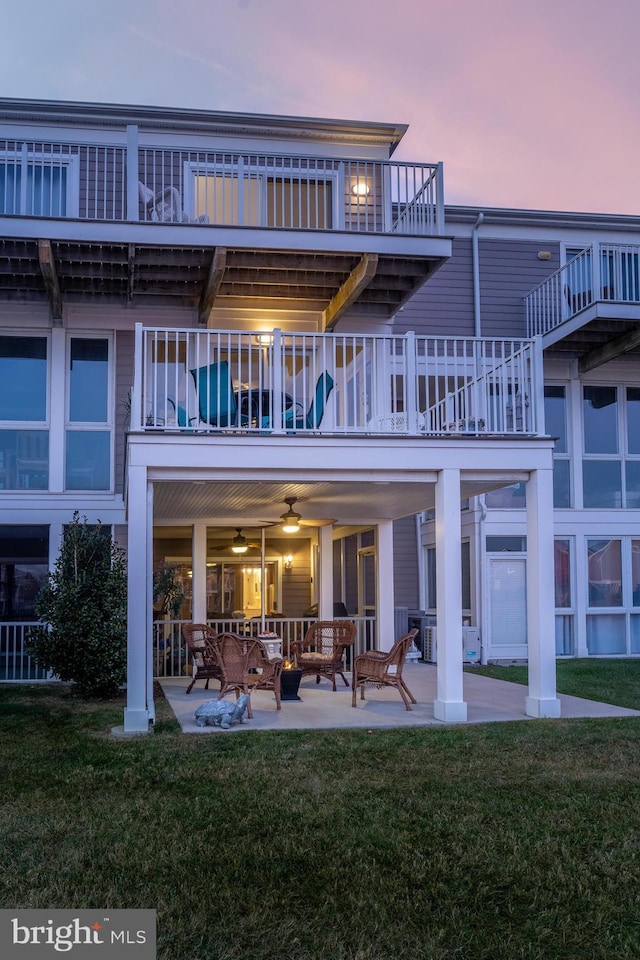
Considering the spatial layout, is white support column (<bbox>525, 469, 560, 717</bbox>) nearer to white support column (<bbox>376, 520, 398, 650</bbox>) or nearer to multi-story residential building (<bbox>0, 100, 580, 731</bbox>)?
multi-story residential building (<bbox>0, 100, 580, 731</bbox>)

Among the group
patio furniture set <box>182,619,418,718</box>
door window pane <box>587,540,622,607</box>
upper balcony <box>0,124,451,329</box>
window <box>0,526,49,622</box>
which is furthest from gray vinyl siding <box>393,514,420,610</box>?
window <box>0,526,49,622</box>

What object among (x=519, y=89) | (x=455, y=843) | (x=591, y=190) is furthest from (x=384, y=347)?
(x=591, y=190)

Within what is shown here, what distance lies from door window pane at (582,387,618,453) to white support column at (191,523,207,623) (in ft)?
23.5

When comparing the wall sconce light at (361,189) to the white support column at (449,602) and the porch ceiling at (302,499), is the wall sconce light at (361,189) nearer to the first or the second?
the porch ceiling at (302,499)

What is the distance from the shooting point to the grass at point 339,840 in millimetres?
3701

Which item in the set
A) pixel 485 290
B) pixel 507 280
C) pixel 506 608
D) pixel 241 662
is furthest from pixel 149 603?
pixel 507 280

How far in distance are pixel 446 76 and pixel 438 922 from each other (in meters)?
17.4

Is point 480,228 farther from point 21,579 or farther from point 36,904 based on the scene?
point 36,904

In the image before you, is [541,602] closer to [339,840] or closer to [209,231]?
[339,840]

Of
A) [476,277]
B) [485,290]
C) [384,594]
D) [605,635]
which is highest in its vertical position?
[476,277]

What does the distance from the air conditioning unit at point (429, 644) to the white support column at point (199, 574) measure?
4221mm

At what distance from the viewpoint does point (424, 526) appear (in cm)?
1589

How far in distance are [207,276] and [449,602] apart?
5.79 metres

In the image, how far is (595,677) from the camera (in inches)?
480
